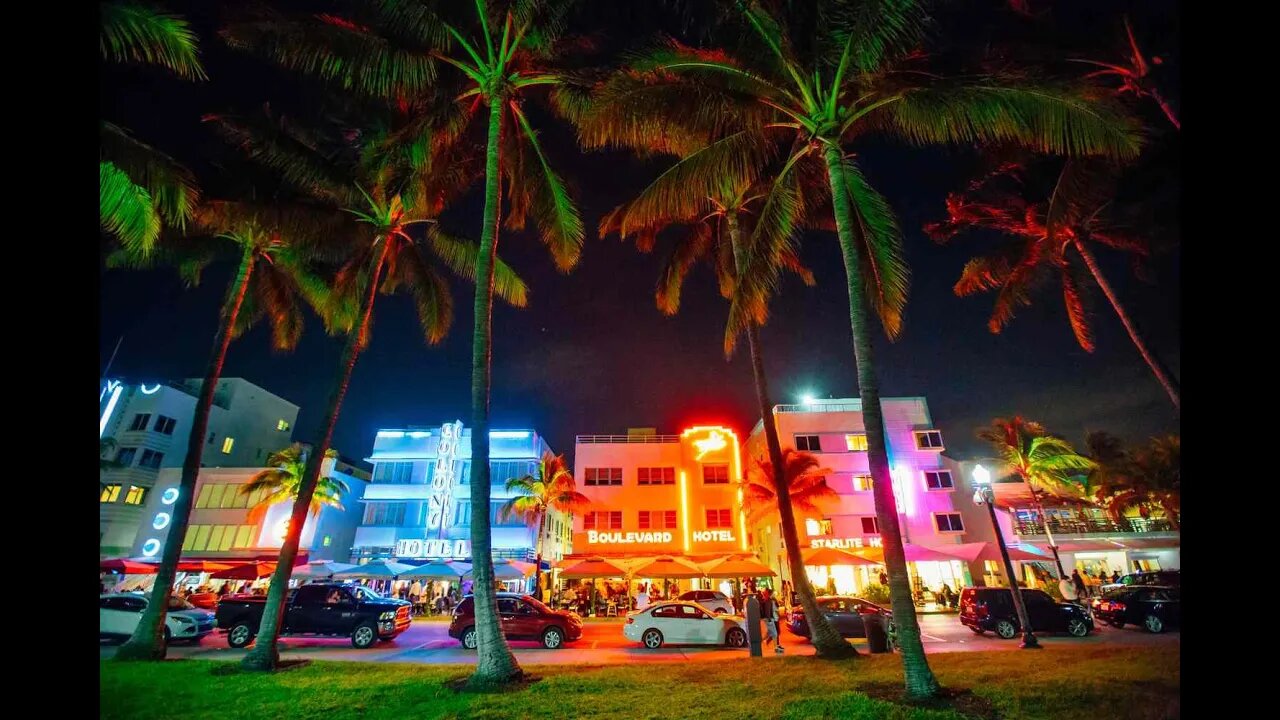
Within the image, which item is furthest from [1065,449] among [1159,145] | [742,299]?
[742,299]

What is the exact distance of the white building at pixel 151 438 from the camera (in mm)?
39350

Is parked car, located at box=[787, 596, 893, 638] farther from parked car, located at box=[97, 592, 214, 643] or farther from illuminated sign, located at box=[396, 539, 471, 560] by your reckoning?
illuminated sign, located at box=[396, 539, 471, 560]

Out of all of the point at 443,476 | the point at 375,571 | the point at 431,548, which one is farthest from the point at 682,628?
the point at 443,476

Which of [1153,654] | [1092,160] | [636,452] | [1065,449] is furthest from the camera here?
[636,452]

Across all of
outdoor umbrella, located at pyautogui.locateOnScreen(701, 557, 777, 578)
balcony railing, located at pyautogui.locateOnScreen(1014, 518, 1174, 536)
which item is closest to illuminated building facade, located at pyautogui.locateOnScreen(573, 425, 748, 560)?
outdoor umbrella, located at pyautogui.locateOnScreen(701, 557, 777, 578)

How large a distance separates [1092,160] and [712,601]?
61.6ft

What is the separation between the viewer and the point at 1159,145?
1488 cm

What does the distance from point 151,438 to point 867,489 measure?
52.1 metres

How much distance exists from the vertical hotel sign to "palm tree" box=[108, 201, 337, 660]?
2363cm

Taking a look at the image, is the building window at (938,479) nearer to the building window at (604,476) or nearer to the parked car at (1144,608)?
the parked car at (1144,608)

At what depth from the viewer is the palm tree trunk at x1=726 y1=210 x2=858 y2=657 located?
531 inches

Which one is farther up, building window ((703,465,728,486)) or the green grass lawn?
building window ((703,465,728,486))

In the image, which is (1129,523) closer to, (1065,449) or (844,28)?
(1065,449)

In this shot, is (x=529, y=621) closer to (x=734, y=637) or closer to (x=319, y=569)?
(x=734, y=637)
